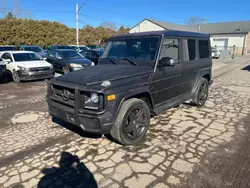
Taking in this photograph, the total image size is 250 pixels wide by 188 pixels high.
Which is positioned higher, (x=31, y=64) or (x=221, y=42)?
(x=221, y=42)

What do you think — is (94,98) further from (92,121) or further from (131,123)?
(131,123)

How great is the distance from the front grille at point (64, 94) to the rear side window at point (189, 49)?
290 cm

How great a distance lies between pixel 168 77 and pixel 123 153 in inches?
75.2

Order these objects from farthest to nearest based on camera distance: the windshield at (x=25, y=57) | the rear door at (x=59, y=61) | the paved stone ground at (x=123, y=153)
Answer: the rear door at (x=59, y=61), the windshield at (x=25, y=57), the paved stone ground at (x=123, y=153)

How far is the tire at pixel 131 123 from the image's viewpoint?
3473 millimetres

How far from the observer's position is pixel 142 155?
3.47 metres

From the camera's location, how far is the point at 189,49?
5.12 metres

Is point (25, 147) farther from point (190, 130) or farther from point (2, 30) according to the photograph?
point (2, 30)

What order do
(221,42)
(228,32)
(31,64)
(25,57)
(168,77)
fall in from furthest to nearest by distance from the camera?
(221,42)
(228,32)
(25,57)
(31,64)
(168,77)

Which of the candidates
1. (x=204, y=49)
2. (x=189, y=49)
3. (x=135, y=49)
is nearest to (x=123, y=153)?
(x=135, y=49)

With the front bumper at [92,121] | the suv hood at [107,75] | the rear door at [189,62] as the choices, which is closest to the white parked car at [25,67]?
the suv hood at [107,75]

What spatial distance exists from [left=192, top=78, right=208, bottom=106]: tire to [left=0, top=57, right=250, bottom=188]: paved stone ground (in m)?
0.33

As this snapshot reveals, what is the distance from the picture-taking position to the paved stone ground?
9.38 ft

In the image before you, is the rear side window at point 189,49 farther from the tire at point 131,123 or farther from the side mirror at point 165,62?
the tire at point 131,123
